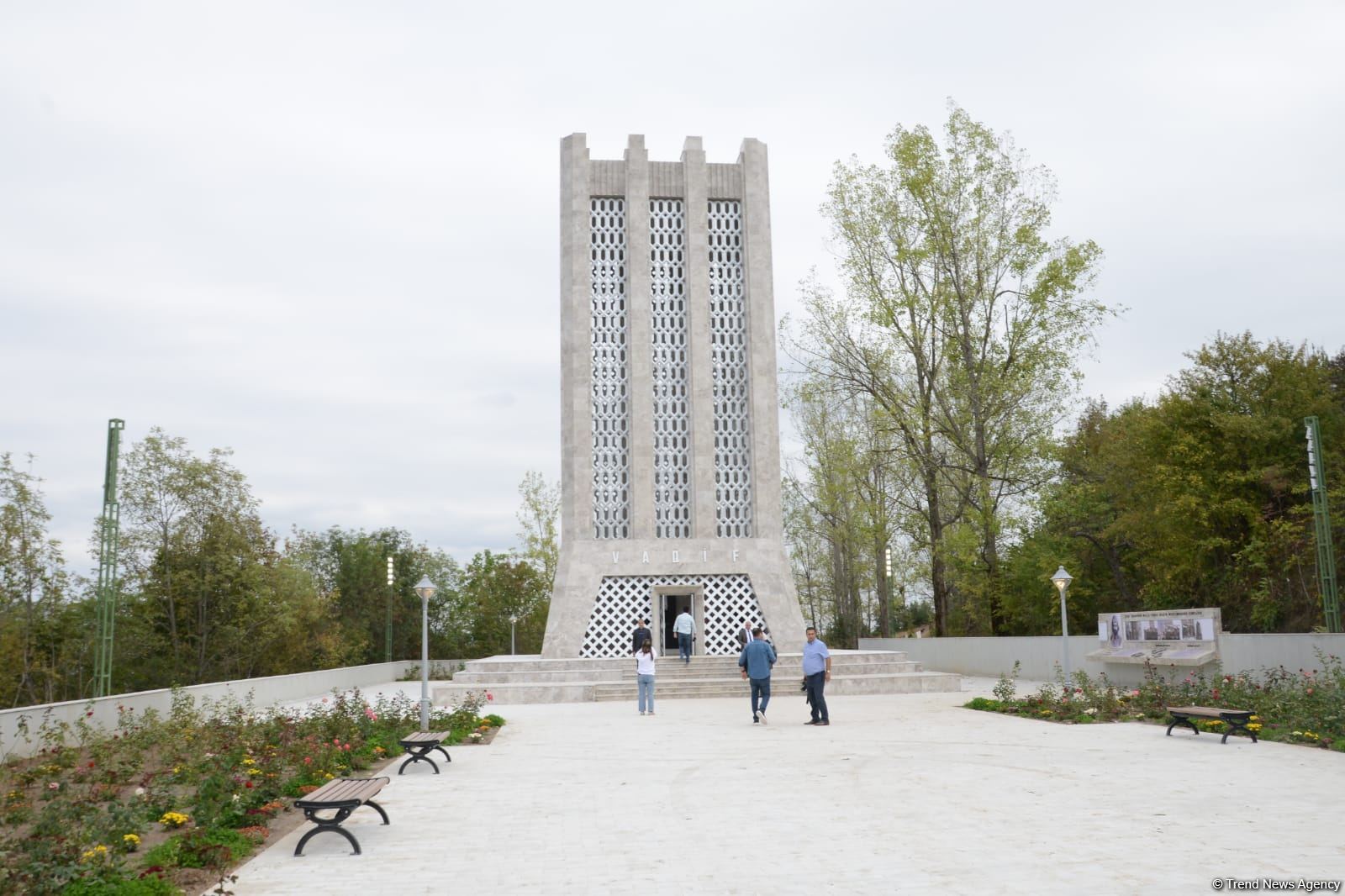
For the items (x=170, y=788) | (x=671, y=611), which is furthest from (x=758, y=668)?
(x=671, y=611)

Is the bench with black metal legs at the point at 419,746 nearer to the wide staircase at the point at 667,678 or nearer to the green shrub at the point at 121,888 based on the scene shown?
the green shrub at the point at 121,888

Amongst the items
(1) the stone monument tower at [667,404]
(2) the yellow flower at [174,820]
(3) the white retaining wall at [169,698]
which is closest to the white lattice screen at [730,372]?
(1) the stone monument tower at [667,404]

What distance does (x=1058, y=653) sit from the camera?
74.6 feet

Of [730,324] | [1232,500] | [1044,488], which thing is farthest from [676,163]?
[1232,500]

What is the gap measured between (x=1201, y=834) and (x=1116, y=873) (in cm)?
131

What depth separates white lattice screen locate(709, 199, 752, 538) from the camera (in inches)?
1101

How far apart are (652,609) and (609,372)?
638 cm

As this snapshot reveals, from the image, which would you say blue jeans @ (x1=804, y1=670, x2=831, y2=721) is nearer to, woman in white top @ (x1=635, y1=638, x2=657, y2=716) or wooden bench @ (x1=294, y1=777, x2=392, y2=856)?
woman in white top @ (x1=635, y1=638, x2=657, y2=716)

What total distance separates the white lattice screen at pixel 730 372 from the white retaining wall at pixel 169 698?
10126mm

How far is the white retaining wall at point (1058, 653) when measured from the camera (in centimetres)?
1518

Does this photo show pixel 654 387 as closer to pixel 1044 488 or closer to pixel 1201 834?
pixel 1044 488

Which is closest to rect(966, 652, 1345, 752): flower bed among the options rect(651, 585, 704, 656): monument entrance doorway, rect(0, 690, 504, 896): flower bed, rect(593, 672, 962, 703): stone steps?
rect(593, 672, 962, 703): stone steps

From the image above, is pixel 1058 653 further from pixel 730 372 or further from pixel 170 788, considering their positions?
pixel 170 788

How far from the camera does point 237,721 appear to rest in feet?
41.5
